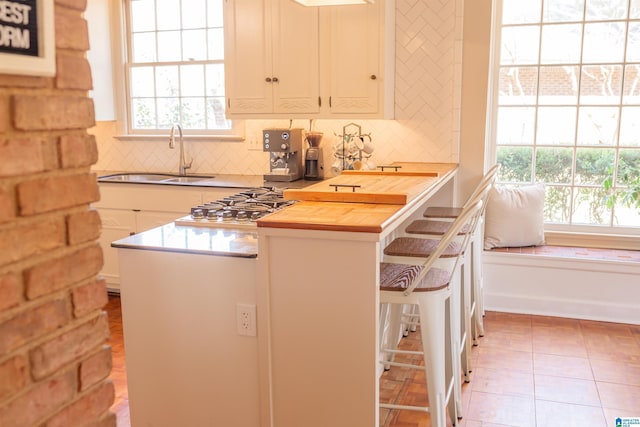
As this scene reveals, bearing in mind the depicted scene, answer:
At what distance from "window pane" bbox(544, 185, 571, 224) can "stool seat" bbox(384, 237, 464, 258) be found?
1.63m

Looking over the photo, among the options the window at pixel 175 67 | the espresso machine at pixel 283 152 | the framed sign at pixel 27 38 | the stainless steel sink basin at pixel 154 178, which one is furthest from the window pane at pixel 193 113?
the framed sign at pixel 27 38

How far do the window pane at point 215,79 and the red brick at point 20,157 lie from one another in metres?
4.21

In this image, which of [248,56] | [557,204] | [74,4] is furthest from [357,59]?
[74,4]

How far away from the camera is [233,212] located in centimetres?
295

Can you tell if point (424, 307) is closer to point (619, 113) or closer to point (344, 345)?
point (344, 345)

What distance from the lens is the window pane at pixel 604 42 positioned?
4.26 meters

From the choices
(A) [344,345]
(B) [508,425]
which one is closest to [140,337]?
(A) [344,345]

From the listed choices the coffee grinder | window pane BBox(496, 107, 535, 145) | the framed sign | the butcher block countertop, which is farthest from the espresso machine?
the framed sign

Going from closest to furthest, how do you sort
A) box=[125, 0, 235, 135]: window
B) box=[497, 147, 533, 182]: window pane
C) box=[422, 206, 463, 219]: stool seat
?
box=[422, 206, 463, 219]: stool seat < box=[497, 147, 533, 182]: window pane < box=[125, 0, 235, 135]: window

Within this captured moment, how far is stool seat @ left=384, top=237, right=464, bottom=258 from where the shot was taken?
9.84ft

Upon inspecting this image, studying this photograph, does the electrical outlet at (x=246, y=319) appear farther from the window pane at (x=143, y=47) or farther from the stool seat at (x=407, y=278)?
the window pane at (x=143, y=47)

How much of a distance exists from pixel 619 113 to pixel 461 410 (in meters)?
2.51

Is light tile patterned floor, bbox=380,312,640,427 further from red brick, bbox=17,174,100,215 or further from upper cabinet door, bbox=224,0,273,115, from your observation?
red brick, bbox=17,174,100,215

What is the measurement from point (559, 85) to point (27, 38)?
4110 mm
